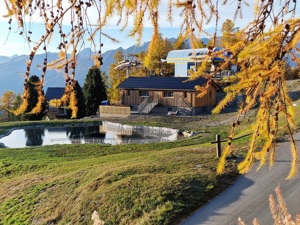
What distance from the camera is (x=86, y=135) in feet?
86.4

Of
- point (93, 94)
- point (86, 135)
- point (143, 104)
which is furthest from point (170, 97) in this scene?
point (86, 135)

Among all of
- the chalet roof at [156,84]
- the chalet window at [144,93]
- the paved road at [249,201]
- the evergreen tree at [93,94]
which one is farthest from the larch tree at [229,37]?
the evergreen tree at [93,94]

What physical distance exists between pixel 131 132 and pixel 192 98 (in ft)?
26.5

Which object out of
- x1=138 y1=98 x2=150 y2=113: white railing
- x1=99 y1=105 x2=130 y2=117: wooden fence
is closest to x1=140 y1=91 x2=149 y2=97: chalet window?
x1=138 y1=98 x2=150 y2=113: white railing

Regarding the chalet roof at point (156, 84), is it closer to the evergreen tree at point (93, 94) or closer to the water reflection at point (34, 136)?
the evergreen tree at point (93, 94)

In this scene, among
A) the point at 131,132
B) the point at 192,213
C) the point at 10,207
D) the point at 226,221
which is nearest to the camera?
the point at 226,221

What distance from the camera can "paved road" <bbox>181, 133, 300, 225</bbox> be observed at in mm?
8758

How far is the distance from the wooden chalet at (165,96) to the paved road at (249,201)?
69.1 ft

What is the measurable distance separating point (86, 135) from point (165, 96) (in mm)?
10398

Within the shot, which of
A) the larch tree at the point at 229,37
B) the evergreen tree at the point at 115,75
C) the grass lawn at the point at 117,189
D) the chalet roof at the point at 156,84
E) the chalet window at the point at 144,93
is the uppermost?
the evergreen tree at the point at 115,75

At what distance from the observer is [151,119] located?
29906 millimetres

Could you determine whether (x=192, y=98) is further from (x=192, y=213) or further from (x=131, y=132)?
(x=192, y=213)

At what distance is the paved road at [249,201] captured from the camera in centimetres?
876

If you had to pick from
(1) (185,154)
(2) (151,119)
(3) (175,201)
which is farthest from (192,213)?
(2) (151,119)
